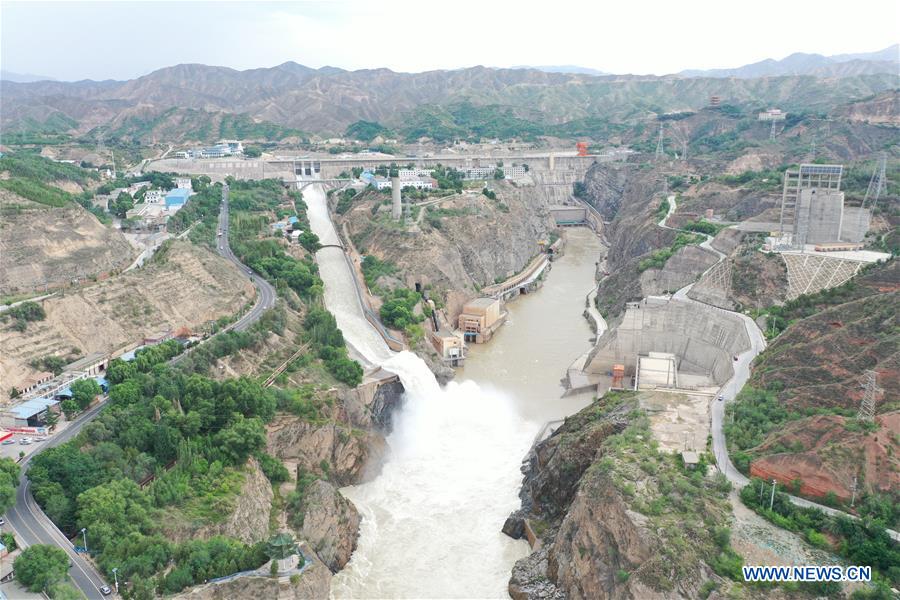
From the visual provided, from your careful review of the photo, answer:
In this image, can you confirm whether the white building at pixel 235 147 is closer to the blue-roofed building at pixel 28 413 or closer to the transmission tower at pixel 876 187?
the blue-roofed building at pixel 28 413

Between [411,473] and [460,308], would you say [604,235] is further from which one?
[411,473]

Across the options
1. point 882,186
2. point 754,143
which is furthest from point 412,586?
point 754,143

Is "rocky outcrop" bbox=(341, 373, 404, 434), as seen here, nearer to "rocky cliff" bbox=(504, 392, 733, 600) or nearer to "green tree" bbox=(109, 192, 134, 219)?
"rocky cliff" bbox=(504, 392, 733, 600)

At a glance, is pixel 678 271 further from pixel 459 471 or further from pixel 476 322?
pixel 459 471

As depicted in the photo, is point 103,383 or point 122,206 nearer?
point 103,383

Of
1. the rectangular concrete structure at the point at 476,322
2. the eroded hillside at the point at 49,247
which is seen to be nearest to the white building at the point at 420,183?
the rectangular concrete structure at the point at 476,322

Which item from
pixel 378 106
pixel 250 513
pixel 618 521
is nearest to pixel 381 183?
pixel 250 513
